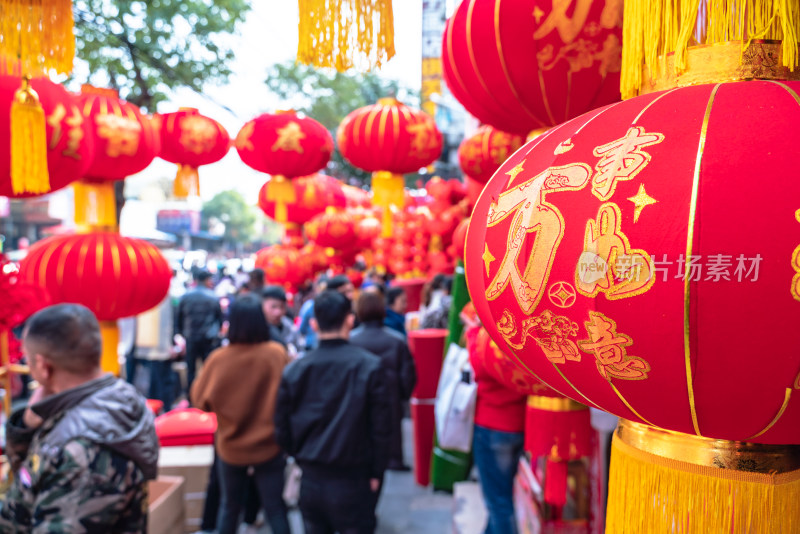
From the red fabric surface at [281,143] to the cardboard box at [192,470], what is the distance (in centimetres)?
185

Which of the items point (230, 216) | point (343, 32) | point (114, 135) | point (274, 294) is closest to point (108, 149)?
point (114, 135)

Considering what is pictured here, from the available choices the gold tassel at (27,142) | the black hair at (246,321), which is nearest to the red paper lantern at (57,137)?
the gold tassel at (27,142)

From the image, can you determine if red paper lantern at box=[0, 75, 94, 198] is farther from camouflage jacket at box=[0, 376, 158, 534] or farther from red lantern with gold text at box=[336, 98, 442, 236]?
red lantern with gold text at box=[336, 98, 442, 236]

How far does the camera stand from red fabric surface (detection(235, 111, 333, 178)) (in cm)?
411

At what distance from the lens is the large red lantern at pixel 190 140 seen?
13.0 feet

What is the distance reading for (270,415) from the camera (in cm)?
311

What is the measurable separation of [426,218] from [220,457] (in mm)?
5219

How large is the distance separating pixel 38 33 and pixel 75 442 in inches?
46.9

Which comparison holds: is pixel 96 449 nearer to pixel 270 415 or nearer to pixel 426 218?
pixel 270 415

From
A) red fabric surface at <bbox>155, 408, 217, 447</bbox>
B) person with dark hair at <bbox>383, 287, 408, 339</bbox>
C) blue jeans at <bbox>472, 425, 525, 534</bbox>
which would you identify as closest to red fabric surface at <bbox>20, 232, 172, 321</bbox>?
red fabric surface at <bbox>155, 408, 217, 447</bbox>

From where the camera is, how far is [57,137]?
2357mm

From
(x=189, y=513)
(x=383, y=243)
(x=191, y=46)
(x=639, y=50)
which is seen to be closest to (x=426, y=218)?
(x=383, y=243)

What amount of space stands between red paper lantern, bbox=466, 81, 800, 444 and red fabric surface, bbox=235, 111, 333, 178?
11.1ft

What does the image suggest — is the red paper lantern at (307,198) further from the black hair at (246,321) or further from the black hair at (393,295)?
the black hair at (246,321)
